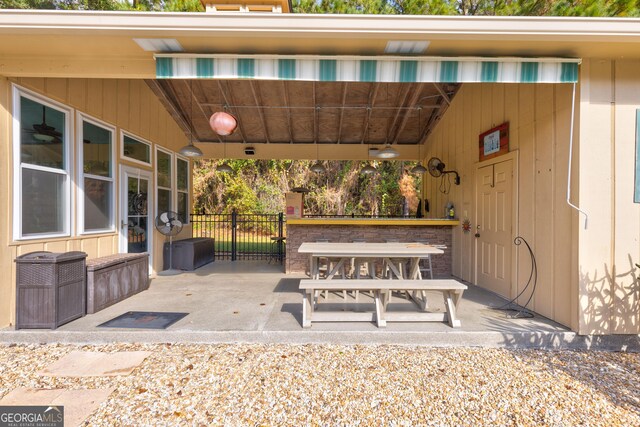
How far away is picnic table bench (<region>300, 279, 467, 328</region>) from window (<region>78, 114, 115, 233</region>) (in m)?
3.54

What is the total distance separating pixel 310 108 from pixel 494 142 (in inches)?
156

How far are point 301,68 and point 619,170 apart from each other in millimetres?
3632

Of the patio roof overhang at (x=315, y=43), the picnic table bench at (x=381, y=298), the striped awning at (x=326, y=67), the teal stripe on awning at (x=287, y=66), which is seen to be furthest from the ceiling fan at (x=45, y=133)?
the picnic table bench at (x=381, y=298)

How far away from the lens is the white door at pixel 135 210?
536 cm

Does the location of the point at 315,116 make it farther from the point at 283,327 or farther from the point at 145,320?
the point at 145,320

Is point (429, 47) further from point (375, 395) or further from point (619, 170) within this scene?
point (375, 395)

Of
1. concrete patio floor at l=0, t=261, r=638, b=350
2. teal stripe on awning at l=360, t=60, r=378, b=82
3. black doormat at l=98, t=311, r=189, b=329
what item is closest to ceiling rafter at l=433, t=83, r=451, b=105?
teal stripe on awning at l=360, t=60, r=378, b=82

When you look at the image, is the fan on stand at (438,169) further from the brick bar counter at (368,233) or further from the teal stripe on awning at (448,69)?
the teal stripe on awning at (448,69)

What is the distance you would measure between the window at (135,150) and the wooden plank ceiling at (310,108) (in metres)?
1.24

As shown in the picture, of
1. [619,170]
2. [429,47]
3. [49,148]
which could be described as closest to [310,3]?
[429,47]

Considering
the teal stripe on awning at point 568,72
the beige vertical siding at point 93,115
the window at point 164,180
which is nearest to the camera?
the teal stripe on awning at point 568,72

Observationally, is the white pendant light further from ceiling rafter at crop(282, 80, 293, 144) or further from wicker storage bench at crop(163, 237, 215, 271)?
wicker storage bench at crop(163, 237, 215, 271)

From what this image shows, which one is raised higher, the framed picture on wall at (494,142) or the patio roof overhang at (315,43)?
the patio roof overhang at (315,43)

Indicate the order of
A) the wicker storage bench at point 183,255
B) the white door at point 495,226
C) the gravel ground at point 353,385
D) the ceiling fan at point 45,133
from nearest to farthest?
1. the gravel ground at point 353,385
2. the ceiling fan at point 45,133
3. the white door at point 495,226
4. the wicker storage bench at point 183,255
